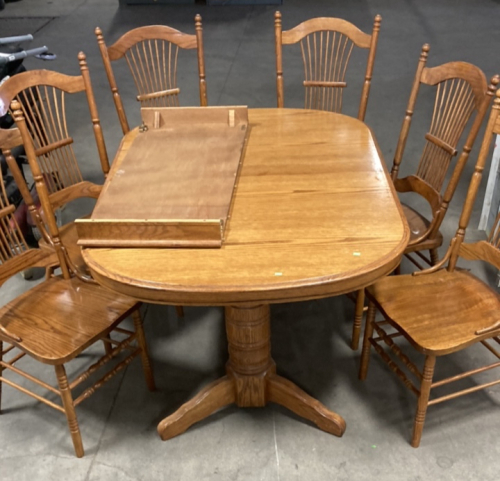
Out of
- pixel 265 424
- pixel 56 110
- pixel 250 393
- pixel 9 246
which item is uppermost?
pixel 56 110

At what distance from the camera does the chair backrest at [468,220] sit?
5.74 ft

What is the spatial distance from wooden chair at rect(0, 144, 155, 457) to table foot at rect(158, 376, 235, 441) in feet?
0.92

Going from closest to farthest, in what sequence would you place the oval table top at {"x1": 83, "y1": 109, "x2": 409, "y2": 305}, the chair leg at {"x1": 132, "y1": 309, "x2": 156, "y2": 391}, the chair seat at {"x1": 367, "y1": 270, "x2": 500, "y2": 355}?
the oval table top at {"x1": 83, "y1": 109, "x2": 409, "y2": 305} < the chair seat at {"x1": 367, "y1": 270, "x2": 500, "y2": 355} < the chair leg at {"x1": 132, "y1": 309, "x2": 156, "y2": 391}

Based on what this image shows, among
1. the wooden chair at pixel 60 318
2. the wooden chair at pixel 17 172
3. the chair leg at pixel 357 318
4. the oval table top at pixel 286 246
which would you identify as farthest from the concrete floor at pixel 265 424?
the oval table top at pixel 286 246

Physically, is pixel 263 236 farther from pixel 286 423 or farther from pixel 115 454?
pixel 115 454

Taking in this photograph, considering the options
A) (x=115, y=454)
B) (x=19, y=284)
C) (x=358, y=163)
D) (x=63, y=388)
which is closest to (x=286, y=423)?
(x=115, y=454)

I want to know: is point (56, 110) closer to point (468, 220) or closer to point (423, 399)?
point (468, 220)

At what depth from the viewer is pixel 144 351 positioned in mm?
2105

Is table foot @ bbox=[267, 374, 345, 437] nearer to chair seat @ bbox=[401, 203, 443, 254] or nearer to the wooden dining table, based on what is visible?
the wooden dining table

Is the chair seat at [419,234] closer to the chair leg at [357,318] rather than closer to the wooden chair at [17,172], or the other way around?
the chair leg at [357,318]

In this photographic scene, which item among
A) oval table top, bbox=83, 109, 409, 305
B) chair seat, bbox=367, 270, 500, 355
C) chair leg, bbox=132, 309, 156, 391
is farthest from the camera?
chair leg, bbox=132, 309, 156, 391

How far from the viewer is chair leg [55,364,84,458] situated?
1.78 metres

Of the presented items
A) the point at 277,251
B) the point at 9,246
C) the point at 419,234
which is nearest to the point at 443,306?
the point at 419,234

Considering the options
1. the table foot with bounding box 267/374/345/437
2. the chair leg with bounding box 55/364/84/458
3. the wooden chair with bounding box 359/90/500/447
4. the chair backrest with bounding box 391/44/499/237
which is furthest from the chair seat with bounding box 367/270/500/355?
the chair leg with bounding box 55/364/84/458
